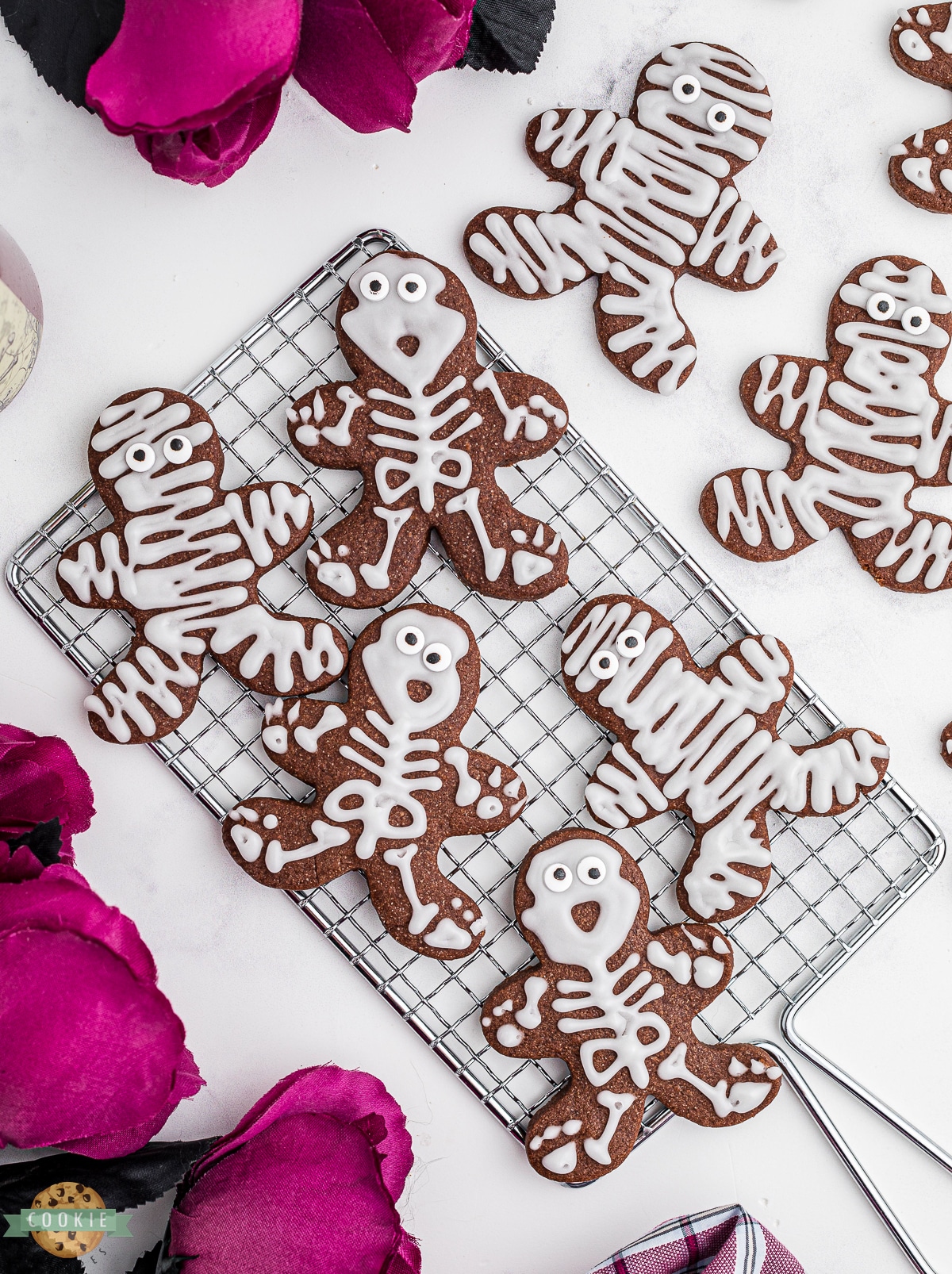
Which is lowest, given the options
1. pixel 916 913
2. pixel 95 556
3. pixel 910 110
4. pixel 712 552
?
pixel 95 556

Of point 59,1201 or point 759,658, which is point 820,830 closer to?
point 759,658

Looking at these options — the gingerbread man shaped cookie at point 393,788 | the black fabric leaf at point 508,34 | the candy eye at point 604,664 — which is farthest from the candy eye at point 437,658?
the black fabric leaf at point 508,34

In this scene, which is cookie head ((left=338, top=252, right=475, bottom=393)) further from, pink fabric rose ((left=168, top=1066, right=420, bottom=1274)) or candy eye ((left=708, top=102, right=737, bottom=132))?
pink fabric rose ((left=168, top=1066, right=420, bottom=1274))

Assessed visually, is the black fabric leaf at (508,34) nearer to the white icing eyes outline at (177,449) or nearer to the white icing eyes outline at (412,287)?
the white icing eyes outline at (412,287)

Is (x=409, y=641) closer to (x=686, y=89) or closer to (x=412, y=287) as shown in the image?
(x=412, y=287)

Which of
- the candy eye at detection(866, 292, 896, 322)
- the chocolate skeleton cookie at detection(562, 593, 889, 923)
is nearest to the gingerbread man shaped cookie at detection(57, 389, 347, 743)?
the chocolate skeleton cookie at detection(562, 593, 889, 923)

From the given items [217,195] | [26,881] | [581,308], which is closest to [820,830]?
[581,308]

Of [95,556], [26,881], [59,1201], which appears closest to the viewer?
[26,881]
